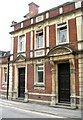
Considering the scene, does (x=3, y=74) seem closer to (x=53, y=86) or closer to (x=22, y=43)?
(x=22, y=43)

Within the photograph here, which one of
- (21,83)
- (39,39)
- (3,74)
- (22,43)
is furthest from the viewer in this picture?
(3,74)

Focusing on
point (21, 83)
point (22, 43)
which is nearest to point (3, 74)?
point (21, 83)

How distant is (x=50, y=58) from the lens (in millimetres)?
16438

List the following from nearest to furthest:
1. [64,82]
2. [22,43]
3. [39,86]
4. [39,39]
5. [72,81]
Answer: [72,81] → [64,82] → [39,86] → [39,39] → [22,43]

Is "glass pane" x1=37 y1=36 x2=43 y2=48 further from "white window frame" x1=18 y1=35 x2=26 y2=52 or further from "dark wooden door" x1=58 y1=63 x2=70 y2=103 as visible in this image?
"dark wooden door" x1=58 y1=63 x2=70 y2=103

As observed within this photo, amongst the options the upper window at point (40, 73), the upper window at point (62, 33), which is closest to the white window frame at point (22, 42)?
the upper window at point (40, 73)

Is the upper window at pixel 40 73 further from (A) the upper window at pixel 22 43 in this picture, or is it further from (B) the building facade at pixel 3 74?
(B) the building facade at pixel 3 74

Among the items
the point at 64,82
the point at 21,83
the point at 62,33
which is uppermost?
the point at 62,33

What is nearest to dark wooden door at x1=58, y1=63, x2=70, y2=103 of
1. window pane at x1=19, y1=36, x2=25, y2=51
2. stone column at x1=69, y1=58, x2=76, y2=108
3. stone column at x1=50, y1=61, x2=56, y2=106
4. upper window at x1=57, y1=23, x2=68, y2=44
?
stone column at x1=50, y1=61, x2=56, y2=106

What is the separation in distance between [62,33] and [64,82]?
3.82m

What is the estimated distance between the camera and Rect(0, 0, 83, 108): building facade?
1494 cm

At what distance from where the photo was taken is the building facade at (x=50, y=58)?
49.0 feet

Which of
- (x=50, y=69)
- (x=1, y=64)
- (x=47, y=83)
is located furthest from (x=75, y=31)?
(x=1, y=64)

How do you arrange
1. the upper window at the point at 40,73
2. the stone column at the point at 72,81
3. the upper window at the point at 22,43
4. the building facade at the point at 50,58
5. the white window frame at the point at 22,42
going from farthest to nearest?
the upper window at the point at 22,43 → the white window frame at the point at 22,42 → the upper window at the point at 40,73 → the building facade at the point at 50,58 → the stone column at the point at 72,81
